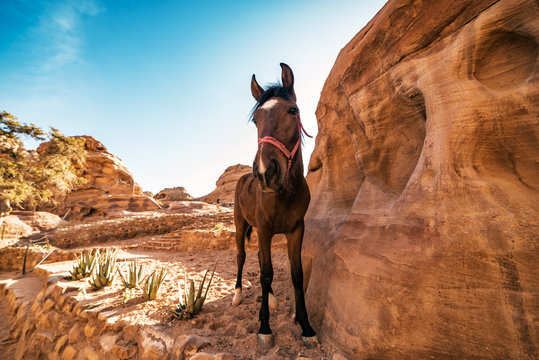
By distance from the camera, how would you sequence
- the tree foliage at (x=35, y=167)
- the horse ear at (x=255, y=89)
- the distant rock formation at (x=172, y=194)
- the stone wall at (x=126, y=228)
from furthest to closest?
the distant rock formation at (x=172, y=194)
the tree foliage at (x=35, y=167)
the stone wall at (x=126, y=228)
the horse ear at (x=255, y=89)

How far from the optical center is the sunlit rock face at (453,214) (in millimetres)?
1302

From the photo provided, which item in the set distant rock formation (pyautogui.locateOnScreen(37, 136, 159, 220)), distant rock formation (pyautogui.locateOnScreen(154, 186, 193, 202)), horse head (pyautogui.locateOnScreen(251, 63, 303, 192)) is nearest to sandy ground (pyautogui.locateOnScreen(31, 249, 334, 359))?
horse head (pyautogui.locateOnScreen(251, 63, 303, 192))

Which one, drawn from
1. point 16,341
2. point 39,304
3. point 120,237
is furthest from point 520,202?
point 120,237

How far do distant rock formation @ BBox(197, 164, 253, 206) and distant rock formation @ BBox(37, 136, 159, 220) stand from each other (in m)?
12.2

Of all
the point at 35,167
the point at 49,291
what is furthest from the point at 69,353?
the point at 35,167

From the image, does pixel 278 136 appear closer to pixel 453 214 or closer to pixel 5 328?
pixel 453 214

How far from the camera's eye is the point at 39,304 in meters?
3.80

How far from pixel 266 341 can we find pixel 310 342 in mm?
409

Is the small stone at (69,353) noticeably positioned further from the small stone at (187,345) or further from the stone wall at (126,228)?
the stone wall at (126,228)

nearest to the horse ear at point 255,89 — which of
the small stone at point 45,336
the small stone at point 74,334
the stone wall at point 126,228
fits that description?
the small stone at point 74,334

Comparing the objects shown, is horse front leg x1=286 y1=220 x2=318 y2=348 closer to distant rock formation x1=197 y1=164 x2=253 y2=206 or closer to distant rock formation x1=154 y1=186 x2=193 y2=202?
distant rock formation x1=197 y1=164 x2=253 y2=206

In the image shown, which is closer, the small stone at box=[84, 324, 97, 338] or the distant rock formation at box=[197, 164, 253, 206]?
the small stone at box=[84, 324, 97, 338]

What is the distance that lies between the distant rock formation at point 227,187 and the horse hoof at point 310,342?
3177 cm

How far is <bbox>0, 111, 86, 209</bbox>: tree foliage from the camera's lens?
44.4 feet
